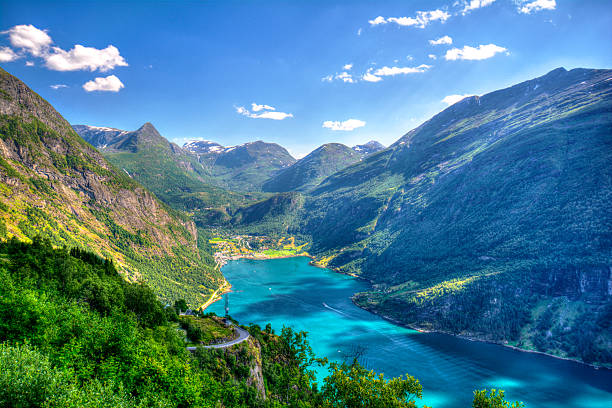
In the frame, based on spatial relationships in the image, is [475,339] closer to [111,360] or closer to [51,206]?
[111,360]

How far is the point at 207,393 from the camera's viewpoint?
36.3 m

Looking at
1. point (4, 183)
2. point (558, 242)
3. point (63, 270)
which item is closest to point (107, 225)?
point (4, 183)

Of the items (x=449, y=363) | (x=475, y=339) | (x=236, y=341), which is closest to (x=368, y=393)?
(x=236, y=341)

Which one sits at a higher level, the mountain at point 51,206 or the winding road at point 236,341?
the mountain at point 51,206

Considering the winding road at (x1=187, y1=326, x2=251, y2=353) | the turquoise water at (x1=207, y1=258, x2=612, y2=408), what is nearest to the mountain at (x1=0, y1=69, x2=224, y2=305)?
the turquoise water at (x1=207, y1=258, x2=612, y2=408)

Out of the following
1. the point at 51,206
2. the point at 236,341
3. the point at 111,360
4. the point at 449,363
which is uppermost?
the point at 51,206

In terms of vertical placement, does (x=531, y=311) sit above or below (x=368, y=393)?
below

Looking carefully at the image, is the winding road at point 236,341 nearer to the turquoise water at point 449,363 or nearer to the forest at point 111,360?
the forest at point 111,360

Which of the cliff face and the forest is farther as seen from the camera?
the cliff face

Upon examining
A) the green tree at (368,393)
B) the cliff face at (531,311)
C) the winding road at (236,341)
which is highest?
the green tree at (368,393)

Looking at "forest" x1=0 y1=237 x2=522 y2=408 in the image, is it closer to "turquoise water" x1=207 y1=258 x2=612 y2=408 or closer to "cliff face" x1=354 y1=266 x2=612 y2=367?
"turquoise water" x1=207 y1=258 x2=612 y2=408

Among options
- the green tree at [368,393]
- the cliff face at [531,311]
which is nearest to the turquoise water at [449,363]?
the cliff face at [531,311]

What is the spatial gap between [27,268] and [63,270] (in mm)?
5313

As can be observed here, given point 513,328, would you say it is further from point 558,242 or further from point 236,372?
point 236,372
